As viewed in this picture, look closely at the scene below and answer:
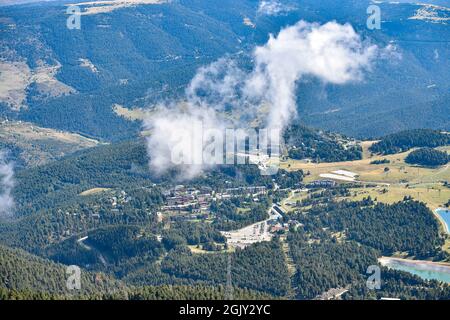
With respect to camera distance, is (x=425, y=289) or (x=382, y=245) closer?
(x=425, y=289)

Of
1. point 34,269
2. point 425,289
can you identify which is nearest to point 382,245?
point 425,289

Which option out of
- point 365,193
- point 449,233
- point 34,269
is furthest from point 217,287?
point 365,193

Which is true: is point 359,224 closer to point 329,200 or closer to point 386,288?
point 329,200

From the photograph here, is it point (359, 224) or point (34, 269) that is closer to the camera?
point (34, 269)

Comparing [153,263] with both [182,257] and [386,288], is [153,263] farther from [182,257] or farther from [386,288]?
[386,288]

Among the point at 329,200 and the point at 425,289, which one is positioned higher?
the point at 329,200
